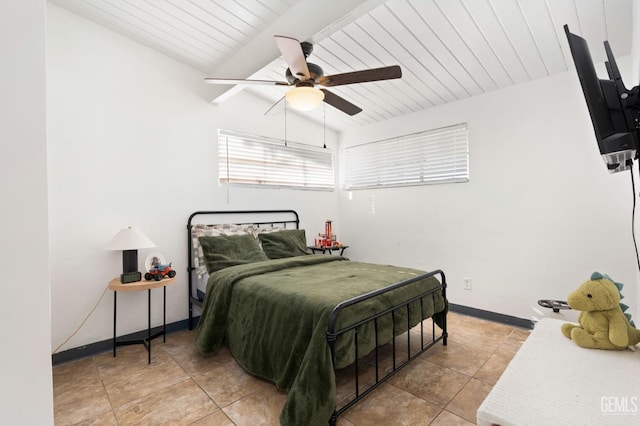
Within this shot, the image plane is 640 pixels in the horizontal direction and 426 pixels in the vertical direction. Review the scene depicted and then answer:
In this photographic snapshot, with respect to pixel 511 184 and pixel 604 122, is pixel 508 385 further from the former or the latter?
pixel 511 184

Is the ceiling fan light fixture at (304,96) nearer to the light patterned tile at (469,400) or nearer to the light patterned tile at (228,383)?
the light patterned tile at (228,383)

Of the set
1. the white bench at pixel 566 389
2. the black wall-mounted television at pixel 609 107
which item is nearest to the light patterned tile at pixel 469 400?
the white bench at pixel 566 389

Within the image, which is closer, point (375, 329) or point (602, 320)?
point (602, 320)

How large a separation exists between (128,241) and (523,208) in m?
3.73

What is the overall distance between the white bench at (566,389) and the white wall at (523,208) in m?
1.78

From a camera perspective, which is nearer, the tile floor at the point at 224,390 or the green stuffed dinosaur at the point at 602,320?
the green stuffed dinosaur at the point at 602,320

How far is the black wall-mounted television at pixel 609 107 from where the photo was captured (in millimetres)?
1174

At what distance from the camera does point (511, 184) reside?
3.11 metres

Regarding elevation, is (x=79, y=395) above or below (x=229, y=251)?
below

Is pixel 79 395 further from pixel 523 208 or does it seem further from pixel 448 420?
pixel 523 208

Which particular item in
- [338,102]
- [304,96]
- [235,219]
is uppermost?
[338,102]

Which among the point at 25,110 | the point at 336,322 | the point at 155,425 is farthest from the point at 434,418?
the point at 25,110

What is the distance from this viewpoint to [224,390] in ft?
6.68

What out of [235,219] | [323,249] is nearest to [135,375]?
[235,219]
